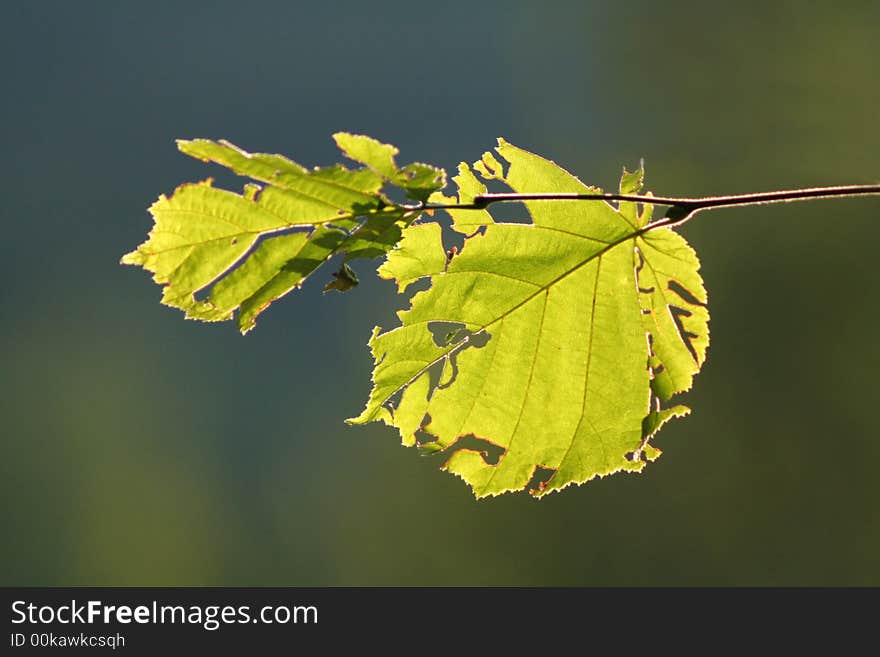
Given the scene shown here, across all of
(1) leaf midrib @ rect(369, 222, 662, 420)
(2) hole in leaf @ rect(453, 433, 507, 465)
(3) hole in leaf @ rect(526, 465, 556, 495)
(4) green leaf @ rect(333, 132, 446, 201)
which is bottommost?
(3) hole in leaf @ rect(526, 465, 556, 495)

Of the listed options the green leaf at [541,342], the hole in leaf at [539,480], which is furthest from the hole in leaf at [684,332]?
the hole in leaf at [539,480]

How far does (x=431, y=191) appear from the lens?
2.15m

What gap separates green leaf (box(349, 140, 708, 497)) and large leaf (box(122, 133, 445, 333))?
0.38 m

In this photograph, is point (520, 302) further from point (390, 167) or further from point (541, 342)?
point (390, 167)

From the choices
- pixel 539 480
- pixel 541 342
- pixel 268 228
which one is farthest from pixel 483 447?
pixel 268 228

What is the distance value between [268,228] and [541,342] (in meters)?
0.96

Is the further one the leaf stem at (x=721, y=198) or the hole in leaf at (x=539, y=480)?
the hole in leaf at (x=539, y=480)

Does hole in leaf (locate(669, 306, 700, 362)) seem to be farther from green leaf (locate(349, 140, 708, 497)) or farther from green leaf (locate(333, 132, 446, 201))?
green leaf (locate(333, 132, 446, 201))

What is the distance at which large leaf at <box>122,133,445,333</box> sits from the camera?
6.96 ft

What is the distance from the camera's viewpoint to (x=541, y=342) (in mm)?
2787

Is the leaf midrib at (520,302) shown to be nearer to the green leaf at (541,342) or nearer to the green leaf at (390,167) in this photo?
the green leaf at (541,342)

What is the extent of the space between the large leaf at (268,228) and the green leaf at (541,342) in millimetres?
376

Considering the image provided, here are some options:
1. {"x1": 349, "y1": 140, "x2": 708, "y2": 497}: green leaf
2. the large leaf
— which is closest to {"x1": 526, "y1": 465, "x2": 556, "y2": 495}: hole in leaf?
{"x1": 349, "y1": 140, "x2": 708, "y2": 497}: green leaf

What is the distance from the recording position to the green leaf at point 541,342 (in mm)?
2670
